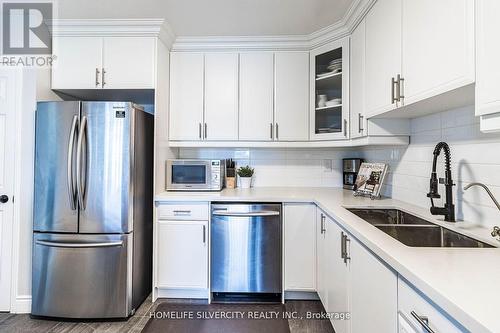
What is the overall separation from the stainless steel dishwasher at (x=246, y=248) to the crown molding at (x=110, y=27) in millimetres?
1627

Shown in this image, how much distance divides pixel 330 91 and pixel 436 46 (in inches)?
54.3

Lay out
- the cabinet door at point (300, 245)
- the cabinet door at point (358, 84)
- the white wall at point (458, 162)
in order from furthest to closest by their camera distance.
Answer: the cabinet door at point (300, 245) → the cabinet door at point (358, 84) → the white wall at point (458, 162)

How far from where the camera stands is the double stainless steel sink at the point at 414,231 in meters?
1.15

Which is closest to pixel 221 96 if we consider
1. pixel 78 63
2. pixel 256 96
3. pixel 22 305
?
pixel 256 96

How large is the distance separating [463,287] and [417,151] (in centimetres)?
140

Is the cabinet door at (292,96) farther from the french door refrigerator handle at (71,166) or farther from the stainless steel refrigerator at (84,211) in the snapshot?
the french door refrigerator handle at (71,166)

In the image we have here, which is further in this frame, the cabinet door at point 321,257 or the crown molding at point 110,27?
the crown molding at point 110,27

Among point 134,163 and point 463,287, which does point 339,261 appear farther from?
point 134,163

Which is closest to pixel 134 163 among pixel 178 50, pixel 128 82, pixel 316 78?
pixel 128 82

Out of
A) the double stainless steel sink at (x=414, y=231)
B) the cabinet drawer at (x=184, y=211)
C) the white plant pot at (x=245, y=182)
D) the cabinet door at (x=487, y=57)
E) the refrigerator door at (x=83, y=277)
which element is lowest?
the refrigerator door at (x=83, y=277)

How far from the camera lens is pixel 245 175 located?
2764 millimetres

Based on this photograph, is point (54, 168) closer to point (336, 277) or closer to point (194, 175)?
point (194, 175)

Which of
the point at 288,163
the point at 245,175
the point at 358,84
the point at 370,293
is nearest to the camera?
the point at 370,293

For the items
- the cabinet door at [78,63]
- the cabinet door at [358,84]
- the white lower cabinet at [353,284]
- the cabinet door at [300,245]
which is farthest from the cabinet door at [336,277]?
the cabinet door at [78,63]
